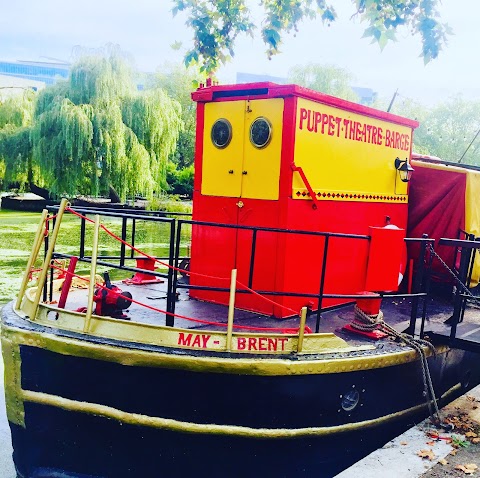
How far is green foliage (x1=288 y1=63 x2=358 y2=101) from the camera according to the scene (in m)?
37.6

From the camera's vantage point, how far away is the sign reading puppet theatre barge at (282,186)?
572 cm

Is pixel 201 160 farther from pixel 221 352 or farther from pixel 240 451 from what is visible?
pixel 240 451

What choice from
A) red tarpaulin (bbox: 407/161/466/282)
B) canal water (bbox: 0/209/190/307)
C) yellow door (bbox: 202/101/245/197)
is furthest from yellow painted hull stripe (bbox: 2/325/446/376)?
canal water (bbox: 0/209/190/307)

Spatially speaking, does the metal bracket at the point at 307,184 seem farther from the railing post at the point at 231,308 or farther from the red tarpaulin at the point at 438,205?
the red tarpaulin at the point at 438,205

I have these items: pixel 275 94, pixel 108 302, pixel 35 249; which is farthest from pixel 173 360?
pixel 275 94

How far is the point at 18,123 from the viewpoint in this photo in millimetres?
26453

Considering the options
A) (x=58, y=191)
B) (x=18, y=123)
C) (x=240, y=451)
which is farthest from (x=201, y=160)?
(x=18, y=123)

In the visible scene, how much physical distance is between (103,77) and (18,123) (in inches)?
255

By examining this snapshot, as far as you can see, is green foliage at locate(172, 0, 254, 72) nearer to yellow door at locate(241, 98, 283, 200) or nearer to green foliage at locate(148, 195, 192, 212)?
yellow door at locate(241, 98, 283, 200)

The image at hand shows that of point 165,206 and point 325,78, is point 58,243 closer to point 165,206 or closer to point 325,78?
point 165,206

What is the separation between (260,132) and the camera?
19.0 ft

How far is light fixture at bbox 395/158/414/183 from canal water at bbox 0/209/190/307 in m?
7.60

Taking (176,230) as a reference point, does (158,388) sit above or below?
below

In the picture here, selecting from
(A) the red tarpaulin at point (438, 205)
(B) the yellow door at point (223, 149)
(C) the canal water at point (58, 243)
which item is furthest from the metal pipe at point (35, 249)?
(C) the canal water at point (58, 243)
